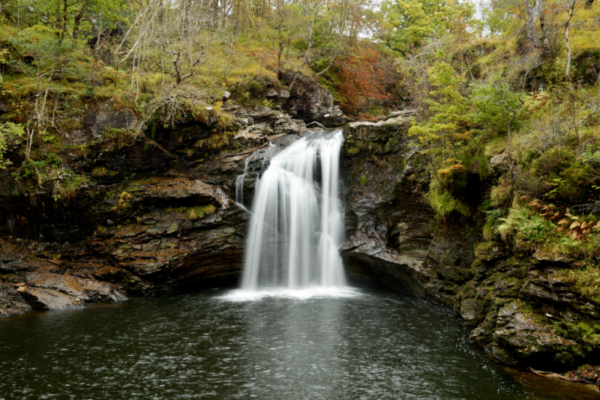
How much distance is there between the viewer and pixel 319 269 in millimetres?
16094

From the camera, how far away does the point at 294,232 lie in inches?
641

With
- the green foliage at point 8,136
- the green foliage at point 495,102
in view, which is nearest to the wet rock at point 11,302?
the green foliage at point 8,136

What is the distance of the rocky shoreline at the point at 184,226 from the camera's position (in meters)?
13.1

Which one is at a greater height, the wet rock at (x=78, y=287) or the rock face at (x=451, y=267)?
the rock face at (x=451, y=267)

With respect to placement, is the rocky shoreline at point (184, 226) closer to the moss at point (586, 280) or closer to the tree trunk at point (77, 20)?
the moss at point (586, 280)

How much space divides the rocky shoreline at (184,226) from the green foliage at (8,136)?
87cm

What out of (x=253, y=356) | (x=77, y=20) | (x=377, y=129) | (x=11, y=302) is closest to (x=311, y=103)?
(x=377, y=129)

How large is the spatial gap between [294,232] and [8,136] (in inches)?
469

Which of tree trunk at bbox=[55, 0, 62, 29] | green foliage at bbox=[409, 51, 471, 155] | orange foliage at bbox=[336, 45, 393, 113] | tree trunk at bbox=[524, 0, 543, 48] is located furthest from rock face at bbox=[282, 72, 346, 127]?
tree trunk at bbox=[55, 0, 62, 29]

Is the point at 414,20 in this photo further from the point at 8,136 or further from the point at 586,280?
the point at 8,136

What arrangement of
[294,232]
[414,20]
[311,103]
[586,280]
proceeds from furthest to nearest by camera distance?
[414,20]
[311,103]
[294,232]
[586,280]

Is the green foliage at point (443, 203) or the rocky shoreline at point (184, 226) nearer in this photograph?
the green foliage at point (443, 203)

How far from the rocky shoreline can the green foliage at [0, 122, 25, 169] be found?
0.87m

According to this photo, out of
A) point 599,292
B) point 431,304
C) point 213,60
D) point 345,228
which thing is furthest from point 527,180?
point 213,60
